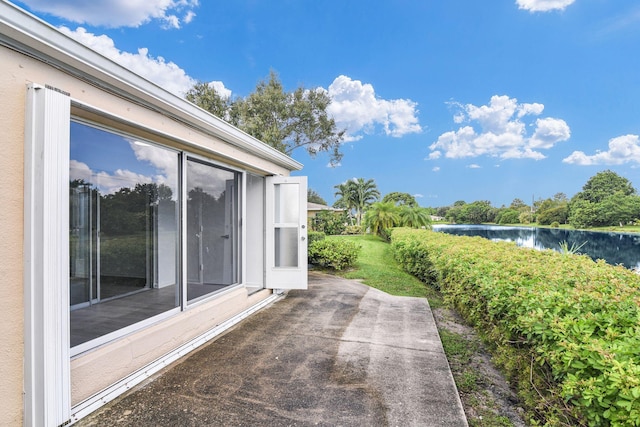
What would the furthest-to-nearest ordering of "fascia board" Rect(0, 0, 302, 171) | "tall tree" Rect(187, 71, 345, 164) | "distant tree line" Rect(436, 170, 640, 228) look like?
1. "tall tree" Rect(187, 71, 345, 164)
2. "distant tree line" Rect(436, 170, 640, 228)
3. "fascia board" Rect(0, 0, 302, 171)

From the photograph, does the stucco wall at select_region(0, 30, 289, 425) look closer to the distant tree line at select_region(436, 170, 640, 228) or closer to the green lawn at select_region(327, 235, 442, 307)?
the green lawn at select_region(327, 235, 442, 307)

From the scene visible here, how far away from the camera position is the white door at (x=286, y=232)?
605cm

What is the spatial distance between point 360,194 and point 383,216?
16.2 meters

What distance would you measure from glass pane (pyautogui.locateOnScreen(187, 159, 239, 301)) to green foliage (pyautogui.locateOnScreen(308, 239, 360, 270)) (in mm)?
4507

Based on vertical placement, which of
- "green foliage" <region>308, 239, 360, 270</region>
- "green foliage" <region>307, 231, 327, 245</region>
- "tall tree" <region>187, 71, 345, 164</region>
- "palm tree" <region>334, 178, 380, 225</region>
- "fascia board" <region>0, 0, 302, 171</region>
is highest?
"tall tree" <region>187, 71, 345, 164</region>

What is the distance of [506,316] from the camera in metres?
2.73

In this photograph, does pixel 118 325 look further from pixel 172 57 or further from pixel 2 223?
pixel 172 57

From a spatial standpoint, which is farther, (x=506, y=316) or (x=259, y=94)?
(x=259, y=94)

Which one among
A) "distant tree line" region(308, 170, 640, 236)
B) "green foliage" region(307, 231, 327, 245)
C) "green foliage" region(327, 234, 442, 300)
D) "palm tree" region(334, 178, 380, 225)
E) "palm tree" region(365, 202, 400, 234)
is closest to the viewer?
"green foliage" region(327, 234, 442, 300)

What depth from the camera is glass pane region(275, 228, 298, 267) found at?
6.13 metres

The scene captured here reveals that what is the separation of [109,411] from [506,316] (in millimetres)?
3322

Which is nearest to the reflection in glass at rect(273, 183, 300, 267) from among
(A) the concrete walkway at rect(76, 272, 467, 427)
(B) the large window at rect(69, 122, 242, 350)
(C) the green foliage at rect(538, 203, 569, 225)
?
(A) the concrete walkway at rect(76, 272, 467, 427)

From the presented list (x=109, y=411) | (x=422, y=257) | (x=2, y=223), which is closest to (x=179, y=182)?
(x=2, y=223)

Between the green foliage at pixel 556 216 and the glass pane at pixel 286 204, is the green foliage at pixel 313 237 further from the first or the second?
the green foliage at pixel 556 216
